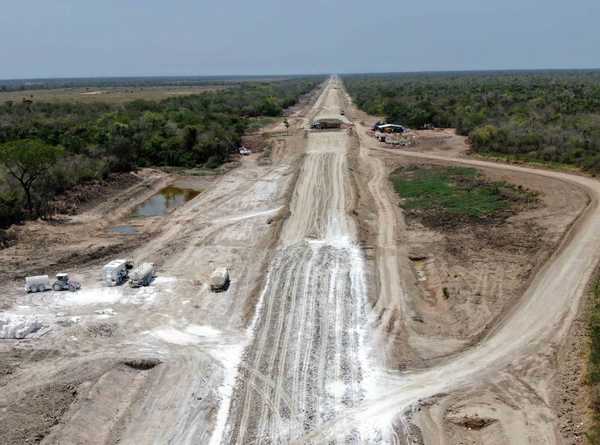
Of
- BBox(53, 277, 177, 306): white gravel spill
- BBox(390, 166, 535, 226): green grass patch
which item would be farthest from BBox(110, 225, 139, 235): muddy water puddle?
BBox(390, 166, 535, 226): green grass patch

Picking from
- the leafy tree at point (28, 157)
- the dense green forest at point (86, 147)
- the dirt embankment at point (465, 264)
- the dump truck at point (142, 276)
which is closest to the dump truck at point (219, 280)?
the dump truck at point (142, 276)

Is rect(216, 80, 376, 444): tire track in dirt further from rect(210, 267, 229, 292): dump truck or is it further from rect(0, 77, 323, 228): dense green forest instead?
rect(0, 77, 323, 228): dense green forest

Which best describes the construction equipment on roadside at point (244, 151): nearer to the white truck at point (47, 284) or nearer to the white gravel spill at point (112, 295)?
the white gravel spill at point (112, 295)

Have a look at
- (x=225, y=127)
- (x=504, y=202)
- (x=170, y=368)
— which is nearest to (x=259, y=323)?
(x=170, y=368)

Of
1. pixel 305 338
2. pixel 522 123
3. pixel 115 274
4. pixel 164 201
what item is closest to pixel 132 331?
pixel 115 274

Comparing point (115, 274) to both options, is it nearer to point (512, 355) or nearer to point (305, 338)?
point (305, 338)
